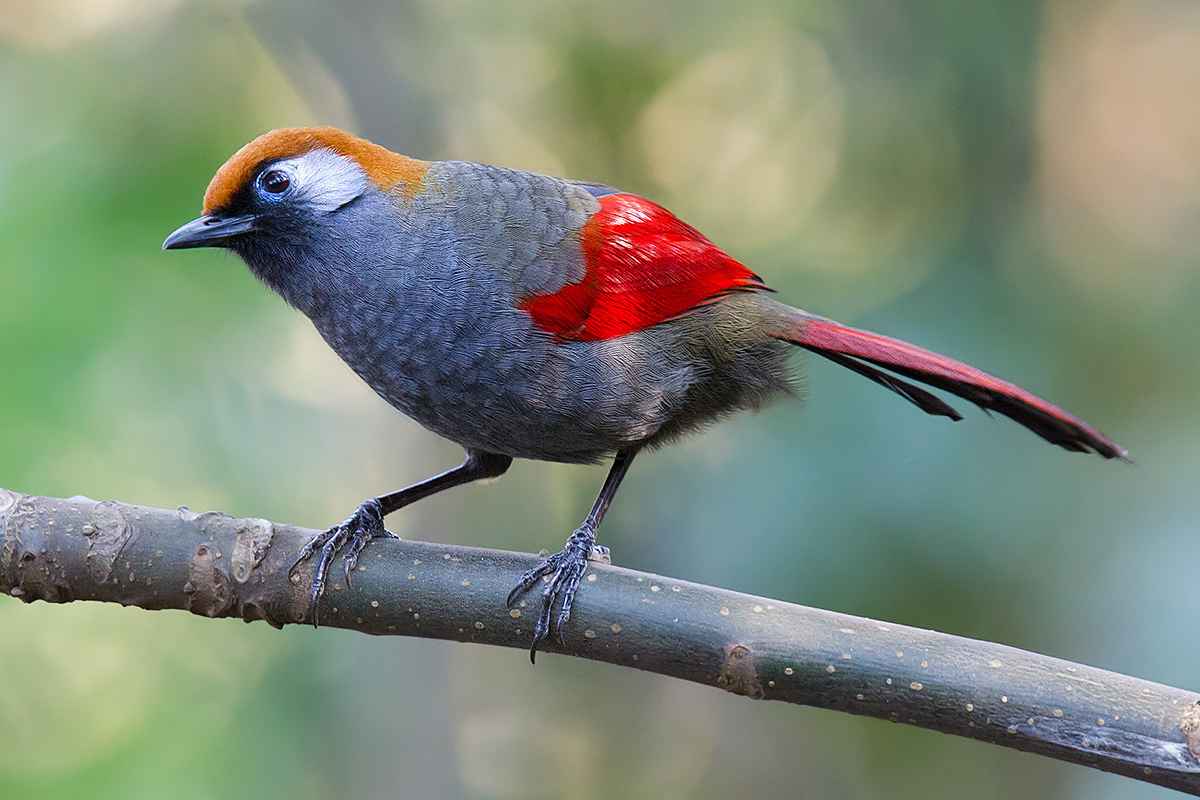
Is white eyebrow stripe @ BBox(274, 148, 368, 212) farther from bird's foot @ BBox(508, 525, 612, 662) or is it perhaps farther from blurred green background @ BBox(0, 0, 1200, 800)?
bird's foot @ BBox(508, 525, 612, 662)

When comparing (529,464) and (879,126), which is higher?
(879,126)

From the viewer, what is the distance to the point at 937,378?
8.68ft

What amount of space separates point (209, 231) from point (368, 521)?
0.87m

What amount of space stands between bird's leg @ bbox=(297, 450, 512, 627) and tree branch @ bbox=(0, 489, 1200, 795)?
3 cm

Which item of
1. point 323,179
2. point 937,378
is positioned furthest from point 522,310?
point 937,378

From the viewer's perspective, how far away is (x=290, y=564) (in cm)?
233

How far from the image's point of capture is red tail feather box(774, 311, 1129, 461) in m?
2.49

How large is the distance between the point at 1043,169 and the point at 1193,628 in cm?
181

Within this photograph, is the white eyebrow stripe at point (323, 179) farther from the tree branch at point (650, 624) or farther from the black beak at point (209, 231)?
the tree branch at point (650, 624)

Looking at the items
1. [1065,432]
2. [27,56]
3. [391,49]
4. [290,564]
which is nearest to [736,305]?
[1065,432]

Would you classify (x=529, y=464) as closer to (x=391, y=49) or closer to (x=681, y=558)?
(x=681, y=558)

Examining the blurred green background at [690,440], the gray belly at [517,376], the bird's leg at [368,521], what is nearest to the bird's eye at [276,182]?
the gray belly at [517,376]

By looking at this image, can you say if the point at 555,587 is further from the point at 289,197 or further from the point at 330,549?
the point at 289,197

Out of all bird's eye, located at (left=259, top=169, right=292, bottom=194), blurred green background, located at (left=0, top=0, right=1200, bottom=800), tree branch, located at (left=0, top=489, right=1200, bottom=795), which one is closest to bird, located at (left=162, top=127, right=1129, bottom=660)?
bird's eye, located at (left=259, top=169, right=292, bottom=194)
